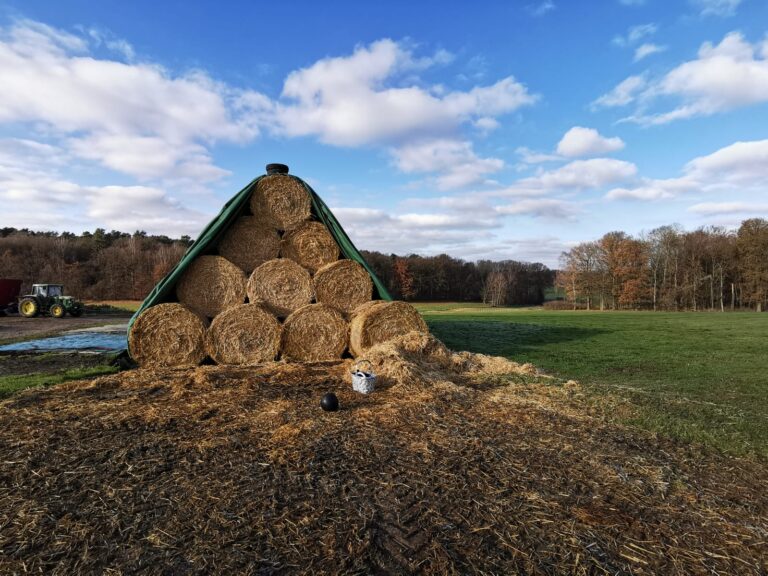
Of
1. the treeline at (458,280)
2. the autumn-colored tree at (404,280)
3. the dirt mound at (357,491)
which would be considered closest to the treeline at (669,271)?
the treeline at (458,280)

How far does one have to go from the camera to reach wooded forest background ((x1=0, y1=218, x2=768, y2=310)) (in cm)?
5500

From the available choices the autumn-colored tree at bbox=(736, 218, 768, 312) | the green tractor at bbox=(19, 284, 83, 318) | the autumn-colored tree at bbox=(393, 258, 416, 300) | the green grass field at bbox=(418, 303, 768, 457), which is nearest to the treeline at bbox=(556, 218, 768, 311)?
the autumn-colored tree at bbox=(736, 218, 768, 312)

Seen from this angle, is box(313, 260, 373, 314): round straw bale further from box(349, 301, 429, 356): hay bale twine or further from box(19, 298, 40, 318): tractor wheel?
box(19, 298, 40, 318): tractor wheel

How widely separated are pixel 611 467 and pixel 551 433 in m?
0.92

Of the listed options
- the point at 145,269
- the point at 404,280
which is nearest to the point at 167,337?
the point at 404,280

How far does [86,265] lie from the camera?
59500mm

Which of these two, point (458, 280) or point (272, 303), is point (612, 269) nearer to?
point (458, 280)

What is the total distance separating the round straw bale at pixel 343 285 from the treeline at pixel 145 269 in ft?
173

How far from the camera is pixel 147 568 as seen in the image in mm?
2414

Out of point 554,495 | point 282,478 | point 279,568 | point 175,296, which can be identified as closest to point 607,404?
point 554,495

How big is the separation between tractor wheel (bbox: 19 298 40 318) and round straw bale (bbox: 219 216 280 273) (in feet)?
73.5

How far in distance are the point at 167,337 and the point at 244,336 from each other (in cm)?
141

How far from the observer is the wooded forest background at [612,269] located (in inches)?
2165

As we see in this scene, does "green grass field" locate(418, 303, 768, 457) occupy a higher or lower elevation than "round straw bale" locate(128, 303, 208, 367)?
lower
